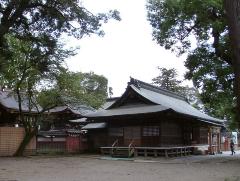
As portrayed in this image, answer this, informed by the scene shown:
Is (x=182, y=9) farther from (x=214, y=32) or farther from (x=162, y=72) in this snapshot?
(x=162, y=72)

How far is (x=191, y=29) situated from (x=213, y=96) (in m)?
5.28

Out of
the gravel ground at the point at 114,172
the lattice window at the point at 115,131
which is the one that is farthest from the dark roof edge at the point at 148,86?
the gravel ground at the point at 114,172

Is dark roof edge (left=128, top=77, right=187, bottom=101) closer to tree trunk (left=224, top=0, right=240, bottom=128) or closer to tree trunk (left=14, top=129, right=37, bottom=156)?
tree trunk (left=14, top=129, right=37, bottom=156)

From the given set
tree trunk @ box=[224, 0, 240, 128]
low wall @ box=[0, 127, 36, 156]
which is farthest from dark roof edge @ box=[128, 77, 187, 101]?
tree trunk @ box=[224, 0, 240, 128]

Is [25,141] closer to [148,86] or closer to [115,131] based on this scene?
[115,131]

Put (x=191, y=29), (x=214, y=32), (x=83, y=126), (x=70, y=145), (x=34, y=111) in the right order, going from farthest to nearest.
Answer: (x=83, y=126) < (x=70, y=145) < (x=34, y=111) < (x=191, y=29) < (x=214, y=32)

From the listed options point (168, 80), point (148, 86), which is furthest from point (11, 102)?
point (168, 80)

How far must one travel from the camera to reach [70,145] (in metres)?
33.1

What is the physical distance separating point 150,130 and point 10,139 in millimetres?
10962

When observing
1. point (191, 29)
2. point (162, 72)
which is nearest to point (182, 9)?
point (191, 29)

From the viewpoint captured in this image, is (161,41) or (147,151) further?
(147,151)

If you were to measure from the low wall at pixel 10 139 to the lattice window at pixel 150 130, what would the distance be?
9587 millimetres

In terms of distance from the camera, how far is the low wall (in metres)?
27.3

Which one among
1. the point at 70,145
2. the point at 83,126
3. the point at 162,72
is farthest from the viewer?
the point at 162,72
